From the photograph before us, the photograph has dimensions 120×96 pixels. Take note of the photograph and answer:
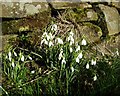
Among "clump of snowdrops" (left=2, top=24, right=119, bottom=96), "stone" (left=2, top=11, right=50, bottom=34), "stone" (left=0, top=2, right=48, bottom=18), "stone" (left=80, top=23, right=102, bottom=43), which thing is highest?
"stone" (left=0, top=2, right=48, bottom=18)

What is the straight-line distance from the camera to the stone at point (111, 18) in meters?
4.60

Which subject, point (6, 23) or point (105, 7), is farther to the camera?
point (105, 7)

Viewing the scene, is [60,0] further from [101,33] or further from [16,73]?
[16,73]

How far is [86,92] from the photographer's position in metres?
3.90

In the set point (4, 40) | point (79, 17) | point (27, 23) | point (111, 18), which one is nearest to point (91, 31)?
point (79, 17)

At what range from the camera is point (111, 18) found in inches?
183

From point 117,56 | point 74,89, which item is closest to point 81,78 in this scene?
point 74,89

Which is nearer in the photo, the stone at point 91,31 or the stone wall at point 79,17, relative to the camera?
the stone wall at point 79,17

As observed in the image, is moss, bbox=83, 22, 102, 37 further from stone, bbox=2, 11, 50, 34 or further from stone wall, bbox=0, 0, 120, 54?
stone, bbox=2, 11, 50, 34

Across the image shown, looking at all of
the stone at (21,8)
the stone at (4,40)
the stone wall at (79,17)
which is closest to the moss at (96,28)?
the stone wall at (79,17)

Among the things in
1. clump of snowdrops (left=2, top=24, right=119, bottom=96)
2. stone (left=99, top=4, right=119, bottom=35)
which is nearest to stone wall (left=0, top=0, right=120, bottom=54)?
stone (left=99, top=4, right=119, bottom=35)

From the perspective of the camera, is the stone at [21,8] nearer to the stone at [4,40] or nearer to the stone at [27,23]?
the stone at [27,23]

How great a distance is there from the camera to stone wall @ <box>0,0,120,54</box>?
4.18 m

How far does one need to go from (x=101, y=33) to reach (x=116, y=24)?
0.26 metres
